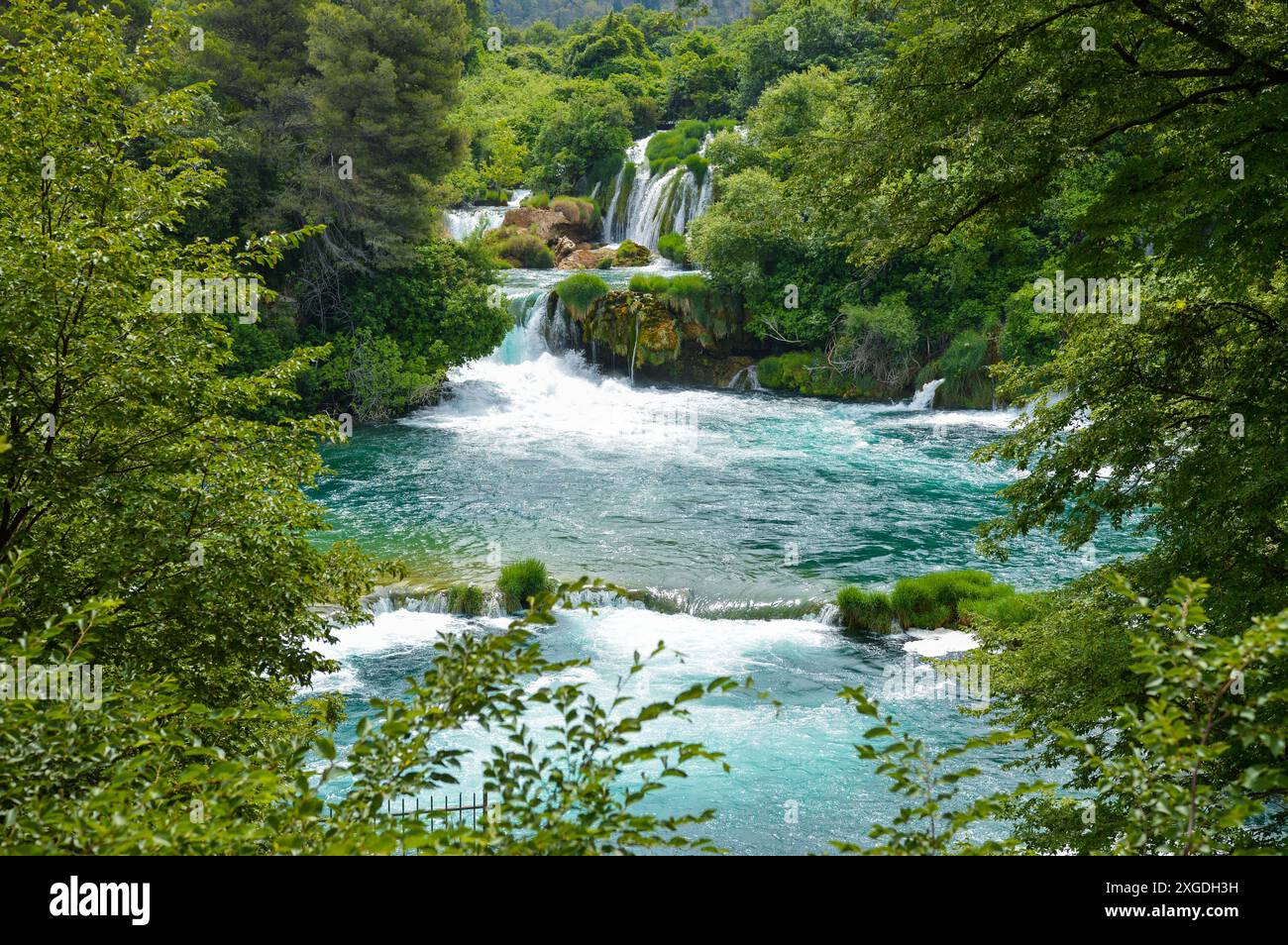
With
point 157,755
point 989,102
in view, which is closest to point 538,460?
point 989,102

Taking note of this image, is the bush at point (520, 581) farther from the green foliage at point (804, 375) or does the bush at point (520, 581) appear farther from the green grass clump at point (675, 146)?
the green grass clump at point (675, 146)

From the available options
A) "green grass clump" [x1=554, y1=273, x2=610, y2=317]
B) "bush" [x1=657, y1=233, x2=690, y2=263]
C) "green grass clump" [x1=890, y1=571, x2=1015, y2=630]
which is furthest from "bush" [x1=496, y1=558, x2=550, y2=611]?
"bush" [x1=657, y1=233, x2=690, y2=263]

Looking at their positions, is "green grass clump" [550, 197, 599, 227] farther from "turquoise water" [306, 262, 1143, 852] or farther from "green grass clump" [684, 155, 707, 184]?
"turquoise water" [306, 262, 1143, 852]

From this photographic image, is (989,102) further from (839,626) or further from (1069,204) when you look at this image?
(1069,204)

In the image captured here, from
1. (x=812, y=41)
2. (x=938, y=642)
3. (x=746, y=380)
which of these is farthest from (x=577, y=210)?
(x=938, y=642)

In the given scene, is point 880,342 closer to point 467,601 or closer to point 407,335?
point 407,335

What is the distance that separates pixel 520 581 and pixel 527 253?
28.4 meters

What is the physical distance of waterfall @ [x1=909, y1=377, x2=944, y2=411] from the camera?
29.8m

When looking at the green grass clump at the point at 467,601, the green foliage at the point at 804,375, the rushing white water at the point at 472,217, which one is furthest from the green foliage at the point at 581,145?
the green grass clump at the point at 467,601

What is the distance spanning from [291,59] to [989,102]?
26749mm

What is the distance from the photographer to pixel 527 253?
1644 inches

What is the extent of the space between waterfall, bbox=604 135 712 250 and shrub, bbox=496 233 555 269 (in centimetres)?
444

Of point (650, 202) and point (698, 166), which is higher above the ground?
point (698, 166)

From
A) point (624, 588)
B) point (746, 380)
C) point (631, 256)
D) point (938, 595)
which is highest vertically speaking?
point (631, 256)
